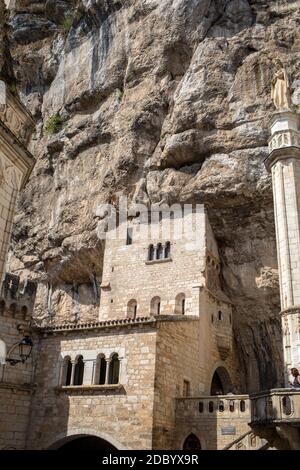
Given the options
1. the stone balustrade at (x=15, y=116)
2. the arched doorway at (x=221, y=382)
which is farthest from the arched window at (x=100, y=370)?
the stone balustrade at (x=15, y=116)

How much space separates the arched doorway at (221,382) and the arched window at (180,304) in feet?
11.6

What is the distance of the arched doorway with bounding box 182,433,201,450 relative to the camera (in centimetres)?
2025

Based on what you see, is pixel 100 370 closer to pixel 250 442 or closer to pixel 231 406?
pixel 231 406

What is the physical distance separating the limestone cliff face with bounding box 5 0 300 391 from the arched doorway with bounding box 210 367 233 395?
1.09 meters

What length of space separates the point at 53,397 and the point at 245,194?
1276 centimetres

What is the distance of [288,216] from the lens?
18.9 metres

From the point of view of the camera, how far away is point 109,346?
21406 millimetres

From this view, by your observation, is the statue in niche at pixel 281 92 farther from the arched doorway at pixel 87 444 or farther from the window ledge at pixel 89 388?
the arched doorway at pixel 87 444

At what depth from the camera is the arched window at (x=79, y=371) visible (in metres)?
21.8

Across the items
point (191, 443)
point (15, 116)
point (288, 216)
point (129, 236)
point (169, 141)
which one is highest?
point (169, 141)

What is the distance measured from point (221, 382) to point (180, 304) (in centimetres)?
478

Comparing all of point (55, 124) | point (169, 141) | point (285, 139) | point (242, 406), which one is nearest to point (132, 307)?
point (169, 141)
